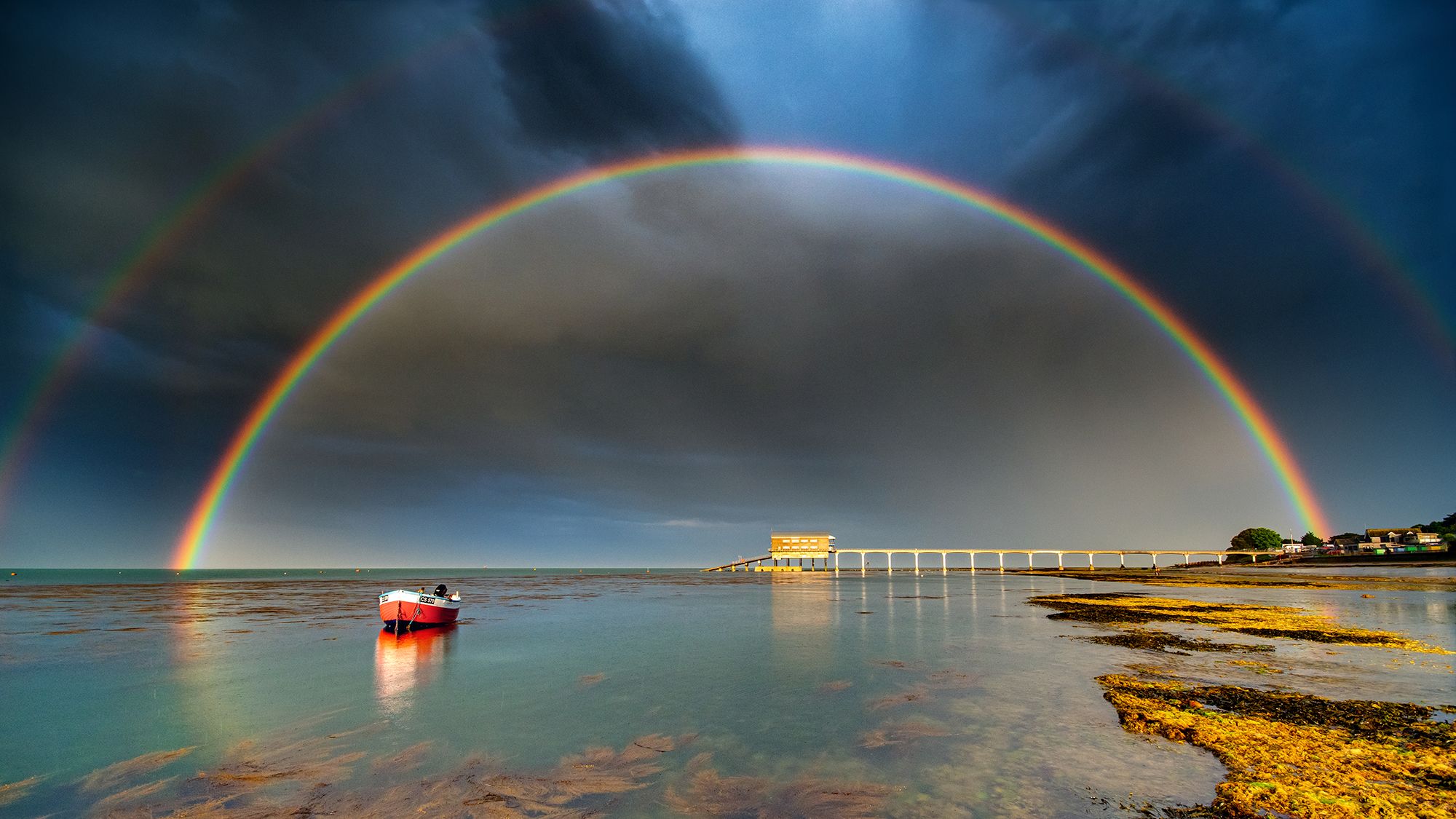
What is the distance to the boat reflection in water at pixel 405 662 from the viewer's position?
21.1 m

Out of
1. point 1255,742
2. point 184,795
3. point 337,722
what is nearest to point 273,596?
point 337,722

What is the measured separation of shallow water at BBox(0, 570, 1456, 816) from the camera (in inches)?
476

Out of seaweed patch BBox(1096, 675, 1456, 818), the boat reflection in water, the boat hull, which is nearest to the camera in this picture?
seaweed patch BBox(1096, 675, 1456, 818)

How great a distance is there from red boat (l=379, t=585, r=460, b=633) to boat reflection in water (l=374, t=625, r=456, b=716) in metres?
0.54

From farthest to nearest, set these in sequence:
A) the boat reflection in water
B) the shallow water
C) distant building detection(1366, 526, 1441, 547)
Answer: distant building detection(1366, 526, 1441, 547) < the boat reflection in water < the shallow water

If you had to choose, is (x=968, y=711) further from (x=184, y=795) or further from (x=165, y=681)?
(x=165, y=681)

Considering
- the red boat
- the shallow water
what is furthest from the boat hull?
the shallow water

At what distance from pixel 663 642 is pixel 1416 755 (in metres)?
28.6

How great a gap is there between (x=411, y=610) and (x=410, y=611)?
0.09 meters

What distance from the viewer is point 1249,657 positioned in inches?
914

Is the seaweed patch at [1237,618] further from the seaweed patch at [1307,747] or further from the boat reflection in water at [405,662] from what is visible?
the boat reflection in water at [405,662]

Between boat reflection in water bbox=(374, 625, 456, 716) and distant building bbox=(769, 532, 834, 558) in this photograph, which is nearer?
boat reflection in water bbox=(374, 625, 456, 716)

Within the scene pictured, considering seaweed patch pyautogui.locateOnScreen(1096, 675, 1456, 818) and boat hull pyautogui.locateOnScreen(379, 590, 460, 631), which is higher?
seaweed patch pyautogui.locateOnScreen(1096, 675, 1456, 818)

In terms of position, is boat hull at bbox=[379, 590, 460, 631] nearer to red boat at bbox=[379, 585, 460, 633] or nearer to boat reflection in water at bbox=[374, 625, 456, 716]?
red boat at bbox=[379, 585, 460, 633]
